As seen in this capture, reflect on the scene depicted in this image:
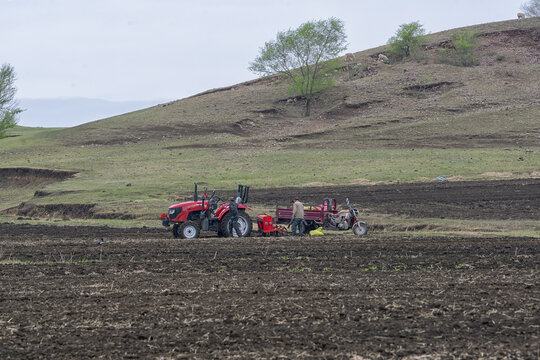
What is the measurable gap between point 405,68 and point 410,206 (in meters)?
56.2

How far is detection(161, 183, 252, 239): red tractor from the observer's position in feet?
79.7

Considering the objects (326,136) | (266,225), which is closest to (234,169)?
(326,136)

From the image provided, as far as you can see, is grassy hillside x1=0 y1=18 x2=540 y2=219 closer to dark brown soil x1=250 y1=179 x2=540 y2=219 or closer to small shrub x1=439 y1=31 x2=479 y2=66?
small shrub x1=439 y1=31 x2=479 y2=66

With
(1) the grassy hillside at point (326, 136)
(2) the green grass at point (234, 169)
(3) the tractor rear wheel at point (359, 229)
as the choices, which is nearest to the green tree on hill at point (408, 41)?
(1) the grassy hillside at point (326, 136)

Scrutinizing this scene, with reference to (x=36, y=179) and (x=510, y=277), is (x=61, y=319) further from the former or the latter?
(x=36, y=179)

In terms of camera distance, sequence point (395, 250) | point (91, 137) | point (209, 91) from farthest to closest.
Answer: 1. point (209, 91)
2. point (91, 137)
3. point (395, 250)

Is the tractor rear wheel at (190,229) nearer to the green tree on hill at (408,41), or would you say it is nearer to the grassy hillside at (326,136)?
the grassy hillside at (326,136)

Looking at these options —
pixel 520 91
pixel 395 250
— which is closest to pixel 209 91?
pixel 520 91

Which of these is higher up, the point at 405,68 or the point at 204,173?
the point at 405,68

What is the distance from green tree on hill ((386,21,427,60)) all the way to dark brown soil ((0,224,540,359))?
7210cm

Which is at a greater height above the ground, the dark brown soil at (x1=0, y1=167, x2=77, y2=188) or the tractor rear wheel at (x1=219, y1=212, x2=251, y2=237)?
the dark brown soil at (x1=0, y1=167, x2=77, y2=188)

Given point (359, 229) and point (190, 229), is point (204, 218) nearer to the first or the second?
point (190, 229)

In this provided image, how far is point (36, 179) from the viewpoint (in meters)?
49.4

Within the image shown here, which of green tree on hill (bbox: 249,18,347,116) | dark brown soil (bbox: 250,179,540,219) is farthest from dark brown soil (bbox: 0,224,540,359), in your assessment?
green tree on hill (bbox: 249,18,347,116)
